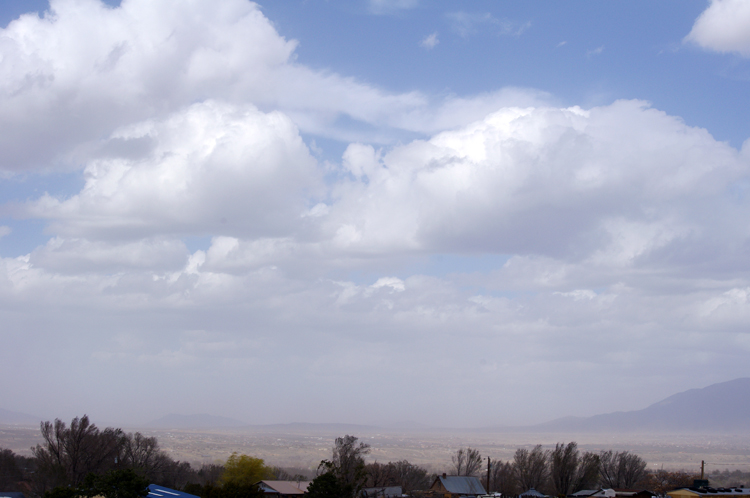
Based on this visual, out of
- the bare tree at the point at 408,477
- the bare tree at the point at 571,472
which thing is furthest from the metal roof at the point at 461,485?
the bare tree at the point at 571,472

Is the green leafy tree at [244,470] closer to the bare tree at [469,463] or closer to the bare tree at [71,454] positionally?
the bare tree at [71,454]

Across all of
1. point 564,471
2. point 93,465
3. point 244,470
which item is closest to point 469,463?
point 564,471

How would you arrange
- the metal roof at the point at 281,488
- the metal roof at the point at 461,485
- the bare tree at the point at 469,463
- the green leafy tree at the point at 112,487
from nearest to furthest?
the green leafy tree at the point at 112,487, the metal roof at the point at 281,488, the metal roof at the point at 461,485, the bare tree at the point at 469,463

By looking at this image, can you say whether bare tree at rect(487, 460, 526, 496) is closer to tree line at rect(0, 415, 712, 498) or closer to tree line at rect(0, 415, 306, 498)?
tree line at rect(0, 415, 712, 498)

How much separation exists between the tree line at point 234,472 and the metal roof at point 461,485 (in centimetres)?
477

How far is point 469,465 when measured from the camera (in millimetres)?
135750

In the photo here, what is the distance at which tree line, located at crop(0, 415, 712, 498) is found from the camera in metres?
61.5

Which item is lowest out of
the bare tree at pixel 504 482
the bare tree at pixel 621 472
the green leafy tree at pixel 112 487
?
the bare tree at pixel 504 482

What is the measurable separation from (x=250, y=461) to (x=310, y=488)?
37109 millimetres

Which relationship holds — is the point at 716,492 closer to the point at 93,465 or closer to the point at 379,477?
the point at 379,477

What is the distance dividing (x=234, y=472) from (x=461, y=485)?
109ft

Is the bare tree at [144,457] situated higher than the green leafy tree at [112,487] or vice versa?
the green leafy tree at [112,487]

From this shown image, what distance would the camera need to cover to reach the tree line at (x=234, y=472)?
6150cm

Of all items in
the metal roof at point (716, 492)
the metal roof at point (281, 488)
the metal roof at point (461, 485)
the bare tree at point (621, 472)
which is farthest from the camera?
the bare tree at point (621, 472)
